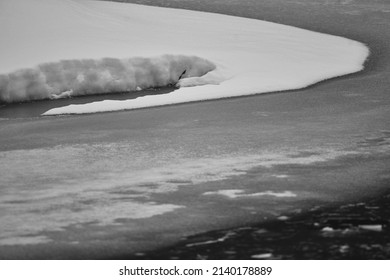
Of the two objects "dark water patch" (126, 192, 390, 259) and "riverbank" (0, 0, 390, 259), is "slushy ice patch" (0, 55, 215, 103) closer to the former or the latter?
"riverbank" (0, 0, 390, 259)

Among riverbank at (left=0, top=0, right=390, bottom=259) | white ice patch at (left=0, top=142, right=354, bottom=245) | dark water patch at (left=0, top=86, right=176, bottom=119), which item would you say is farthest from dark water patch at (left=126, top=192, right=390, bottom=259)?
dark water patch at (left=0, top=86, right=176, bottom=119)

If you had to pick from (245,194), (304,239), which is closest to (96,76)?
(245,194)

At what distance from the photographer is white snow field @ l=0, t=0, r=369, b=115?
27.3 feet

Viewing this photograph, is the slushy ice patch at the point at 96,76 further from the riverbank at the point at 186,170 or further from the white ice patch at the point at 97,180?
the white ice patch at the point at 97,180

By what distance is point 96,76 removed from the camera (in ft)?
28.1

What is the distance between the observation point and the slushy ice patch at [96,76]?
8.15 meters

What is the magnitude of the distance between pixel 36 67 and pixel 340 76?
3420 millimetres

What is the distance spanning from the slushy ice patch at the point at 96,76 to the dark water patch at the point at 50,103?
0.28 ft

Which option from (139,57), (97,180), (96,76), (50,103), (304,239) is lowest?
(304,239)

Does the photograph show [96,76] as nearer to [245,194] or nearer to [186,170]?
[186,170]

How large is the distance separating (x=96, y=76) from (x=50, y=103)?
638 millimetres

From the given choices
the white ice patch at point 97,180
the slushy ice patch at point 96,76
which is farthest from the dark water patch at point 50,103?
the white ice patch at point 97,180

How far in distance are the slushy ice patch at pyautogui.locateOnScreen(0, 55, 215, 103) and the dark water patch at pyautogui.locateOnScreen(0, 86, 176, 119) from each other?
0.08 m
